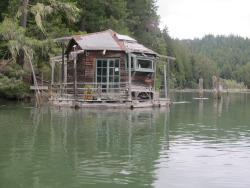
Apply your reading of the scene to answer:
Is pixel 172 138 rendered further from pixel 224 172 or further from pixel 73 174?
pixel 73 174

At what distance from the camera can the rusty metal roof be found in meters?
24.4

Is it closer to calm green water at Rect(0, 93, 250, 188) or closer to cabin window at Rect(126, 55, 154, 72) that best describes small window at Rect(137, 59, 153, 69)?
cabin window at Rect(126, 55, 154, 72)

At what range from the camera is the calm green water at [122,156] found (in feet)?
21.6

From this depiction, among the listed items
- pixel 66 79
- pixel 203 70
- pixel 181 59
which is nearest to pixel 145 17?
pixel 66 79

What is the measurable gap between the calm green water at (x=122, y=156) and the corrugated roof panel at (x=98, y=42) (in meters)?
11.4

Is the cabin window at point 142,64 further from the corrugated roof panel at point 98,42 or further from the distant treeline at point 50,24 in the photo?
the distant treeline at point 50,24

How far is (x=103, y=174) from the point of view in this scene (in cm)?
694

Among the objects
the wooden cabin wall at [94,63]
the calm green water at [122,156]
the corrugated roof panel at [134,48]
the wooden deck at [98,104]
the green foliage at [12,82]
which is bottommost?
the calm green water at [122,156]

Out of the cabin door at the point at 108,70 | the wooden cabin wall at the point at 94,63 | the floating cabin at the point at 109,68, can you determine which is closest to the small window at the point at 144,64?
the floating cabin at the point at 109,68

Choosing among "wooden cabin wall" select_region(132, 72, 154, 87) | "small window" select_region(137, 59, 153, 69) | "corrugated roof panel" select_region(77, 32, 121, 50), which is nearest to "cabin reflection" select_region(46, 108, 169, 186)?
"corrugated roof panel" select_region(77, 32, 121, 50)

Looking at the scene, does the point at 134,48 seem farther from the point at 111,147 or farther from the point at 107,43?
the point at 111,147

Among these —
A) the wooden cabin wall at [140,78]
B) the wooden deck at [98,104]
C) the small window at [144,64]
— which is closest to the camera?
the wooden deck at [98,104]

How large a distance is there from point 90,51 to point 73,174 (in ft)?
61.9

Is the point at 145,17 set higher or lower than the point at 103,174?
higher
